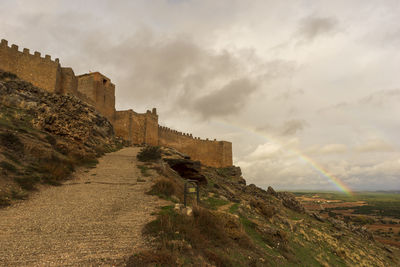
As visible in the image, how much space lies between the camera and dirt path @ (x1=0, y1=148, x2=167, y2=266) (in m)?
4.19

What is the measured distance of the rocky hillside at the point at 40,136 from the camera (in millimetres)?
8477

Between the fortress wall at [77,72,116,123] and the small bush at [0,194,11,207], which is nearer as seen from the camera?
the small bush at [0,194,11,207]

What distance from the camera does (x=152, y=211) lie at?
6785 millimetres

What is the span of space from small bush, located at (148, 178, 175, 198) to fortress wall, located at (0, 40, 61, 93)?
1833 centimetres

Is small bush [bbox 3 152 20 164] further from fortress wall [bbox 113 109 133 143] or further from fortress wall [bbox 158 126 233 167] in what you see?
fortress wall [bbox 158 126 233 167]

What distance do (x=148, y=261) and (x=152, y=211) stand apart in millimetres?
→ 2747

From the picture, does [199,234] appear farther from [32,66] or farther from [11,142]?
[32,66]

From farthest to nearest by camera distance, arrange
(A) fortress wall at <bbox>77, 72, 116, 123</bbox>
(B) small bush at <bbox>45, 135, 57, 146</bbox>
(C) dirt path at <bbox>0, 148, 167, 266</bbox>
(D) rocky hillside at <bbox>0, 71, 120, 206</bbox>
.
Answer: (A) fortress wall at <bbox>77, 72, 116, 123</bbox>, (B) small bush at <bbox>45, 135, 57, 146</bbox>, (D) rocky hillside at <bbox>0, 71, 120, 206</bbox>, (C) dirt path at <bbox>0, 148, 167, 266</bbox>

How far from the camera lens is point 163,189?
8938mm

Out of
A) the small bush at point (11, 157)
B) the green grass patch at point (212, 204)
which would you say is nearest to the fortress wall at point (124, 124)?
the green grass patch at point (212, 204)

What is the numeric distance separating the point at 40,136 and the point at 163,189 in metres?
8.47

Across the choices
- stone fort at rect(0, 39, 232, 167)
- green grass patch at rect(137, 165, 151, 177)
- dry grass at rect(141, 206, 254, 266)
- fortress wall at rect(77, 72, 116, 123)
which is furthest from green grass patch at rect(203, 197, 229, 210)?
→ fortress wall at rect(77, 72, 116, 123)

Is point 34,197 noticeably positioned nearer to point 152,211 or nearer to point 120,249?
point 152,211

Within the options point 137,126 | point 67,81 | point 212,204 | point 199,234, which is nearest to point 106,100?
point 137,126
